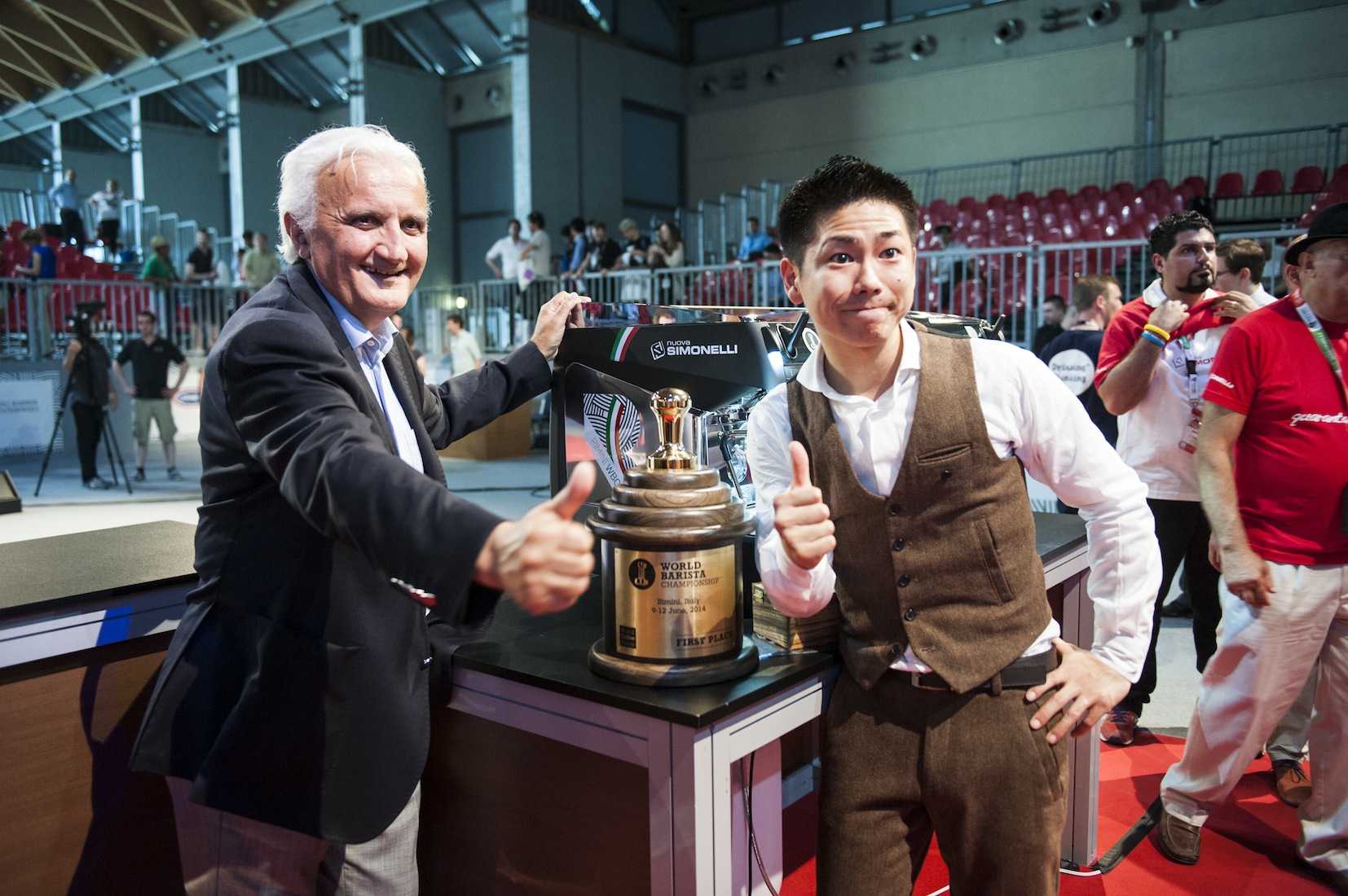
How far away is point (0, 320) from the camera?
10.7 m

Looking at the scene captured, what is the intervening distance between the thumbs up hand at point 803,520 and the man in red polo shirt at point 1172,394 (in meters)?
2.47

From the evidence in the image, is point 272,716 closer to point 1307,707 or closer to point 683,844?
point 683,844

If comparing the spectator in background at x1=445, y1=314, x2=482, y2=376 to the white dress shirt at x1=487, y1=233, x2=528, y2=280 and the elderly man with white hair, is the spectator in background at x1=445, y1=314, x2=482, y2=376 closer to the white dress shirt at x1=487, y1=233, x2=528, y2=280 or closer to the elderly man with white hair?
the white dress shirt at x1=487, y1=233, x2=528, y2=280

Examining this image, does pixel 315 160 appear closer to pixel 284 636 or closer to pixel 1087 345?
pixel 284 636

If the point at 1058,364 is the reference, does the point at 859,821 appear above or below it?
below

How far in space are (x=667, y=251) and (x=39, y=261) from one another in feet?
23.0

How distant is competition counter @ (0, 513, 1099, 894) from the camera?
142cm

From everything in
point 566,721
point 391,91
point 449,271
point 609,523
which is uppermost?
point 391,91

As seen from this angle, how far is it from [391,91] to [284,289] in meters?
15.3

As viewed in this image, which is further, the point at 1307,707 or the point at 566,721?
the point at 1307,707

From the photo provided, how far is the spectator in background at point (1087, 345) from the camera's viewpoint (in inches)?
198

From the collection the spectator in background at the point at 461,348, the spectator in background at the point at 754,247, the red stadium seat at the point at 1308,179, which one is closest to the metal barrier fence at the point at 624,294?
the spectator in background at the point at 754,247

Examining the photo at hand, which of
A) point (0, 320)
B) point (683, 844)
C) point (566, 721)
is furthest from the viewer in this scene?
point (0, 320)

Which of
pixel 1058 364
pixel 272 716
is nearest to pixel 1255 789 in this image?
pixel 1058 364
